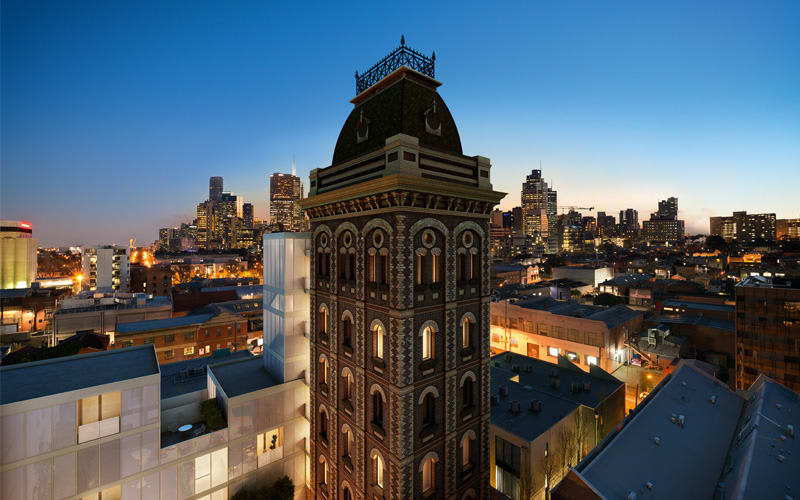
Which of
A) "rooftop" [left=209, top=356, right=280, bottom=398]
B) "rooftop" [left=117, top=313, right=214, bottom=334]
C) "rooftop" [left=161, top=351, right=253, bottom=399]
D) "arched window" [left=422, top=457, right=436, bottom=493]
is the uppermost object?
"rooftop" [left=209, top=356, right=280, bottom=398]

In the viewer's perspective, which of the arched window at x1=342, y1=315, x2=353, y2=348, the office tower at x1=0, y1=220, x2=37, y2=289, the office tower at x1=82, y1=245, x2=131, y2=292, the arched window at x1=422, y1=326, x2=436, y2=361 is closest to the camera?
the arched window at x1=422, y1=326, x2=436, y2=361

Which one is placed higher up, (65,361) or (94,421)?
(65,361)

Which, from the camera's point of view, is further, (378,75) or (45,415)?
(378,75)

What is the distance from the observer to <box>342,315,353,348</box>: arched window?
2262cm

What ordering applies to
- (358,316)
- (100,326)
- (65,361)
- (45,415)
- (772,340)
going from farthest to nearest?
(100,326)
(772,340)
(65,361)
(358,316)
(45,415)

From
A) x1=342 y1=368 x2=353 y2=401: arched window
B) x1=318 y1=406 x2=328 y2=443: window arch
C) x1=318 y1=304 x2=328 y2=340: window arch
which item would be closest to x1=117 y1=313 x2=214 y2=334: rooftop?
x1=318 y1=406 x2=328 y2=443: window arch

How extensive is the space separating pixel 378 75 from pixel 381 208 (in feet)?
35.1

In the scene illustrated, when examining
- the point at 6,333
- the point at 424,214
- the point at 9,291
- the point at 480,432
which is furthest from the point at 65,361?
the point at 9,291

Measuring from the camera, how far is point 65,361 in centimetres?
2275

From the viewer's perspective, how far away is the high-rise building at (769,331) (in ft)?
170

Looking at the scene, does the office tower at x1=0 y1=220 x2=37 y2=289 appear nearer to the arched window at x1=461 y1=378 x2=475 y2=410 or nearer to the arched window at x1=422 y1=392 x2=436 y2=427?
the arched window at x1=422 y1=392 x2=436 y2=427

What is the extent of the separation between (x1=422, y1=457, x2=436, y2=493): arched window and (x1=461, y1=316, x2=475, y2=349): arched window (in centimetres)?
726

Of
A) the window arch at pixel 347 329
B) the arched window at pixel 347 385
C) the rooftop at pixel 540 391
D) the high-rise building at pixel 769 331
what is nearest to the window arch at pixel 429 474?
the arched window at pixel 347 385

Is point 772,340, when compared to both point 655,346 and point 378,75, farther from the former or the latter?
point 378,75
